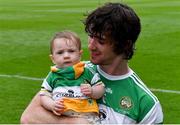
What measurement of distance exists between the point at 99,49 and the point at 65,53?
0.33 m

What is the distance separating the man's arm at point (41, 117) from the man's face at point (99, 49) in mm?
363

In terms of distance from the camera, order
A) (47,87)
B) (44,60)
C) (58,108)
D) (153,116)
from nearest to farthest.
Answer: (153,116)
(58,108)
(47,87)
(44,60)

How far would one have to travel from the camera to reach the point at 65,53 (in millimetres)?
3744

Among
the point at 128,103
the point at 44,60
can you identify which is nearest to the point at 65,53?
the point at 128,103

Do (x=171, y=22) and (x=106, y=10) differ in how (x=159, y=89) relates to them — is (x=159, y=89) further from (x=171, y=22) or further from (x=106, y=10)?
(x=171, y=22)

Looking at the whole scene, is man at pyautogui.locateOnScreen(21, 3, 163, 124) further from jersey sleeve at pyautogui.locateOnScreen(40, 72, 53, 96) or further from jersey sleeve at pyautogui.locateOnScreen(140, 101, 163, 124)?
jersey sleeve at pyautogui.locateOnScreen(40, 72, 53, 96)

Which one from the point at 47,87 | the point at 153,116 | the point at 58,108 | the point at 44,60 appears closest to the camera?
the point at 153,116

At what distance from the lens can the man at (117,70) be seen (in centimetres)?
348

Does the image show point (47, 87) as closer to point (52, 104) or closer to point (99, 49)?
point (52, 104)

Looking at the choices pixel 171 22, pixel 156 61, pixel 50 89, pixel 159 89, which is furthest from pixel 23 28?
pixel 50 89

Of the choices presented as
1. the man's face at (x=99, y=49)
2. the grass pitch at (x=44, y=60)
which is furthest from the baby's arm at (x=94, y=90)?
the grass pitch at (x=44, y=60)

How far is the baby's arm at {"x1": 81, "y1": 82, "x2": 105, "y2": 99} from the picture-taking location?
351 centimetres

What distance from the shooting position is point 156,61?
1241cm

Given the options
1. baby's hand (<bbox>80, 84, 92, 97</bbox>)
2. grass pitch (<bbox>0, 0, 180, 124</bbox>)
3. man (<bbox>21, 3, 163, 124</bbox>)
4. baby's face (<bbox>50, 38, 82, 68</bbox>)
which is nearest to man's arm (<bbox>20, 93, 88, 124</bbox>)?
man (<bbox>21, 3, 163, 124</bbox>)
